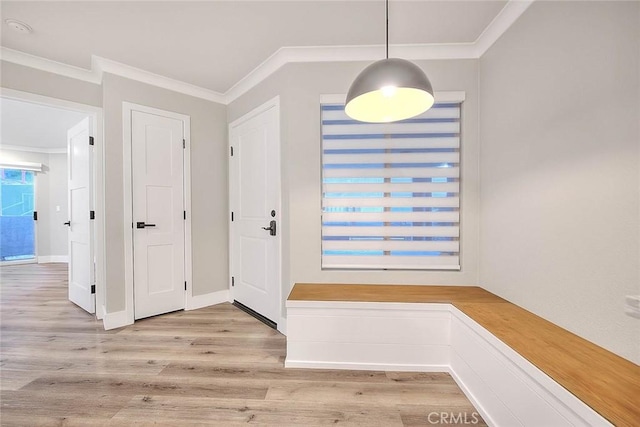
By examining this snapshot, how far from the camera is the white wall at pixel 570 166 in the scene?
108 cm

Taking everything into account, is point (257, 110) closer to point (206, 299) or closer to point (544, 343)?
point (206, 299)

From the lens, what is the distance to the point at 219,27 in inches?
73.9

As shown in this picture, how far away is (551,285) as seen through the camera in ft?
4.67

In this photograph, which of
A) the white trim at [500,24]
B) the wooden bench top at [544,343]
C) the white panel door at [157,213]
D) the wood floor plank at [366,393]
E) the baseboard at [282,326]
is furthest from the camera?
the white panel door at [157,213]

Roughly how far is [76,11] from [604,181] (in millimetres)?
3381

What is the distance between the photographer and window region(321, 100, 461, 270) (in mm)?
2100

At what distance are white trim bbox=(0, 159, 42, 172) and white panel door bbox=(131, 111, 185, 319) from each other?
5.25 m

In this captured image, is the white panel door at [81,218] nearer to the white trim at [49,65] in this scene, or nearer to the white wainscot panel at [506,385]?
the white trim at [49,65]

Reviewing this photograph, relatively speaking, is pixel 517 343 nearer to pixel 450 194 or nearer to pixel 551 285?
pixel 551 285

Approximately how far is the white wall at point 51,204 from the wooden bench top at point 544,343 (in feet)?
22.6

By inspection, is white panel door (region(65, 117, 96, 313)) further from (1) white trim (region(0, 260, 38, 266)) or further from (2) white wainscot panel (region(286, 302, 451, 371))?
(1) white trim (region(0, 260, 38, 266))

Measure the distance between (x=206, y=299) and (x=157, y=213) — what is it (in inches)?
44.7

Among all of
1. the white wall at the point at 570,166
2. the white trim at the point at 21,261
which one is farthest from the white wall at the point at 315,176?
the white trim at the point at 21,261

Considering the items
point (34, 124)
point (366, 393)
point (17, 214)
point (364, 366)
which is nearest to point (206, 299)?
point (364, 366)
